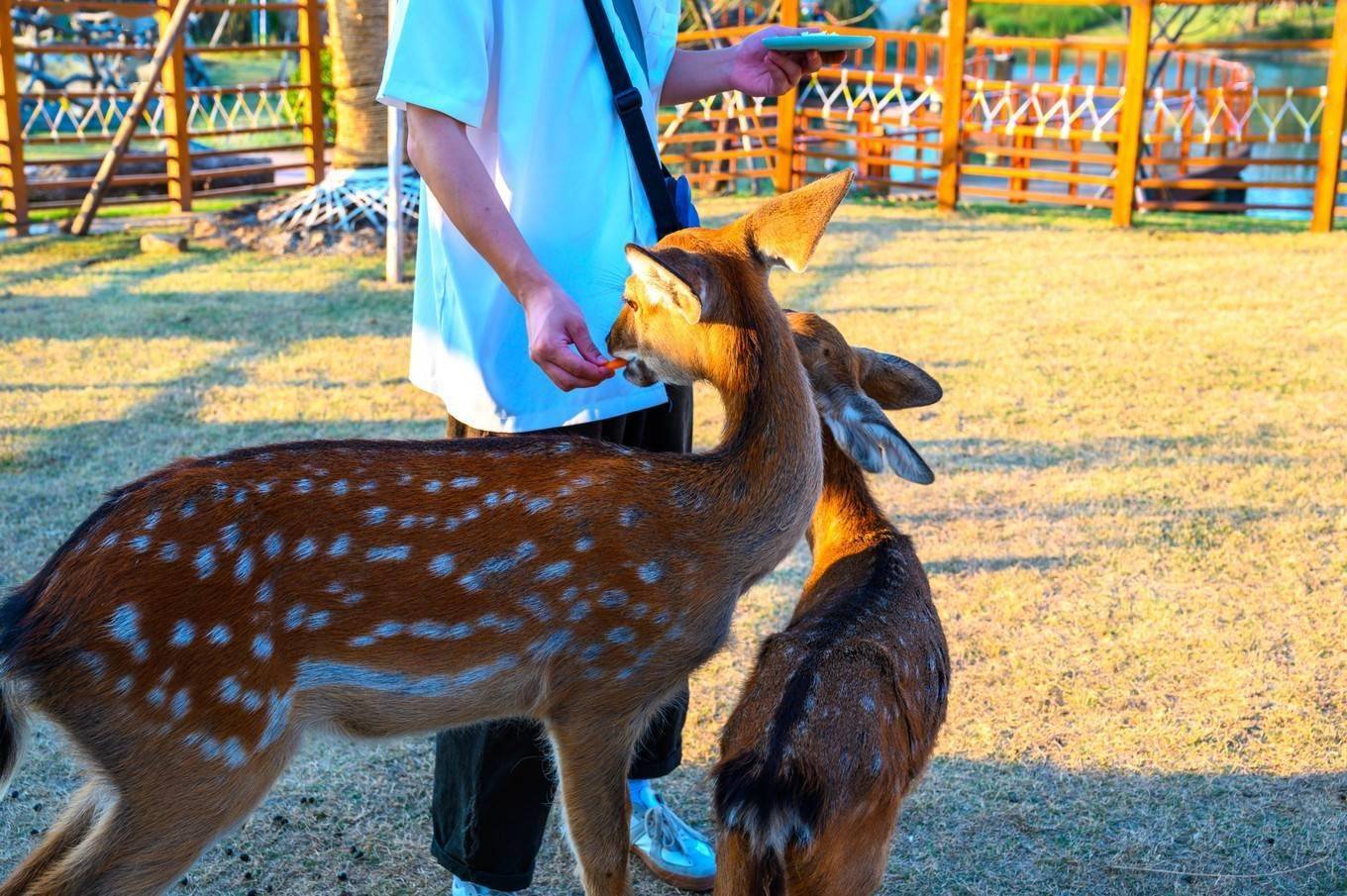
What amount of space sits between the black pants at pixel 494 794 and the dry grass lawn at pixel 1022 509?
40 cm

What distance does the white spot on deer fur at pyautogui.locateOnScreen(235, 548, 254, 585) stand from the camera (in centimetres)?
248

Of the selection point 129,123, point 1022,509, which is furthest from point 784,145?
point 1022,509

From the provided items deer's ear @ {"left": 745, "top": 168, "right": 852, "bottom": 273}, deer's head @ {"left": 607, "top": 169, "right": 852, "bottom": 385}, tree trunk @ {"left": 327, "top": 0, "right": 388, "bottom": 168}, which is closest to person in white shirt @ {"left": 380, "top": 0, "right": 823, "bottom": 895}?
deer's head @ {"left": 607, "top": 169, "right": 852, "bottom": 385}

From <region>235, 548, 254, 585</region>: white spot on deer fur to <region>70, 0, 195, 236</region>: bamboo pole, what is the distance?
Answer: 1012 cm

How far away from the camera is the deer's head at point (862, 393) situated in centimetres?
335

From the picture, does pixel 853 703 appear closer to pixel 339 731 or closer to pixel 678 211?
pixel 339 731

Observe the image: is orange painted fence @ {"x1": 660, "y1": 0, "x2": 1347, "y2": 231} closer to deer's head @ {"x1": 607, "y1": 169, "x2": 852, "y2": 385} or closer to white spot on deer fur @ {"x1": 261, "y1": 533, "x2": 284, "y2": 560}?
deer's head @ {"x1": 607, "y1": 169, "x2": 852, "y2": 385}

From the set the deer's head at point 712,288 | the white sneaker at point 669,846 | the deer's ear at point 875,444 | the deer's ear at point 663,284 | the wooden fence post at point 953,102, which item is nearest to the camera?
the deer's ear at point 663,284

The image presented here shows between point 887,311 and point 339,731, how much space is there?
719 centimetres

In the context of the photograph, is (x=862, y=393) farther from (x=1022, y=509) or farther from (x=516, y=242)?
(x=1022, y=509)

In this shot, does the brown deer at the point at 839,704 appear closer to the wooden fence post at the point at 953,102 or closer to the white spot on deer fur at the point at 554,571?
the white spot on deer fur at the point at 554,571

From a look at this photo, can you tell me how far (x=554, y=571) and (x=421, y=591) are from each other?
25 cm

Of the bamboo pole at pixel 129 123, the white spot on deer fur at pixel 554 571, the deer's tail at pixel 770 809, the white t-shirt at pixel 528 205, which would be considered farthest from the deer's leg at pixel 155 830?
the bamboo pole at pixel 129 123

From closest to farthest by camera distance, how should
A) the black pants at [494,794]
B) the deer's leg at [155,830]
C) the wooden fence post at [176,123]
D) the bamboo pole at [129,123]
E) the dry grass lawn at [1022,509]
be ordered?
the deer's leg at [155,830] → the black pants at [494,794] → the dry grass lawn at [1022,509] → the bamboo pole at [129,123] → the wooden fence post at [176,123]
